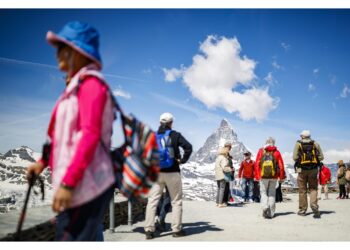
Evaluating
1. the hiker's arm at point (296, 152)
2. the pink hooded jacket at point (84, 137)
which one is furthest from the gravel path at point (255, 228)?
the pink hooded jacket at point (84, 137)

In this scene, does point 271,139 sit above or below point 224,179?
above

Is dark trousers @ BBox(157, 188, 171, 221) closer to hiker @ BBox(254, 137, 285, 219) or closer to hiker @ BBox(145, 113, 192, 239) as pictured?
hiker @ BBox(145, 113, 192, 239)

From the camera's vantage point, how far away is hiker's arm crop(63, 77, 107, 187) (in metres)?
1.89

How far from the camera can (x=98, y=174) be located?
208cm

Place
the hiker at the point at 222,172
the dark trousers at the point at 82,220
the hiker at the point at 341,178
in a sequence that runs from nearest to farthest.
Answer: the dark trousers at the point at 82,220, the hiker at the point at 222,172, the hiker at the point at 341,178

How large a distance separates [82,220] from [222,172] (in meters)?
9.25

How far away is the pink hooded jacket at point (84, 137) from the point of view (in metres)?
1.91

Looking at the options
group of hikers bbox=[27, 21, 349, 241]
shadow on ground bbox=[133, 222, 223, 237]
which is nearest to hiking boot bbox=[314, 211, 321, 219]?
shadow on ground bbox=[133, 222, 223, 237]

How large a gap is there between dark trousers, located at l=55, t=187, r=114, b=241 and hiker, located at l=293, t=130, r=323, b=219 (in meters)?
6.98

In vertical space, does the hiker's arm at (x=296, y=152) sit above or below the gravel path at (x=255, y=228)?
above

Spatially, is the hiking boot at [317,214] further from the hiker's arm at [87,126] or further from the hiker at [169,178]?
the hiker's arm at [87,126]
